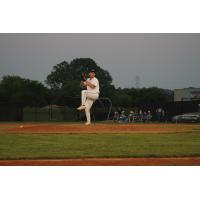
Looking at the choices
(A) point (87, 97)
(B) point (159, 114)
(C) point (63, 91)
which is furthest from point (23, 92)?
(A) point (87, 97)

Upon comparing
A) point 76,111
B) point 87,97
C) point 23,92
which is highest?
point 23,92

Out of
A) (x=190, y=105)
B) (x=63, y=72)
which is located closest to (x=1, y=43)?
(x=190, y=105)

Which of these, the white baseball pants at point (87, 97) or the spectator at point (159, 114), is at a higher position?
the white baseball pants at point (87, 97)

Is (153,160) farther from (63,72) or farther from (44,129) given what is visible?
(63,72)

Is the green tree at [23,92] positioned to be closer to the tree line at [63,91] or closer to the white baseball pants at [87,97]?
the tree line at [63,91]

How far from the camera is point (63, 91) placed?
68.8 m

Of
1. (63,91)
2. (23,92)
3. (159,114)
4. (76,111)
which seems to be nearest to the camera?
(159,114)

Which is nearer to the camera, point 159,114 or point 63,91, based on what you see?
point 159,114

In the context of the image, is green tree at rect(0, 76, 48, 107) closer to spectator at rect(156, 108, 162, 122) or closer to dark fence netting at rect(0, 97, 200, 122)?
dark fence netting at rect(0, 97, 200, 122)

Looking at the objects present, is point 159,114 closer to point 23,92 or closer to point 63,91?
point 23,92

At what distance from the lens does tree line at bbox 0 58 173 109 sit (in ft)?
198

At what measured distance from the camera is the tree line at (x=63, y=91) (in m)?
60.3

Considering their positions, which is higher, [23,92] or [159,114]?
[23,92]

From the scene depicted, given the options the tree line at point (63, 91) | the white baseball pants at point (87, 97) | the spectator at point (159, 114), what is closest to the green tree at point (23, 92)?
the tree line at point (63, 91)
